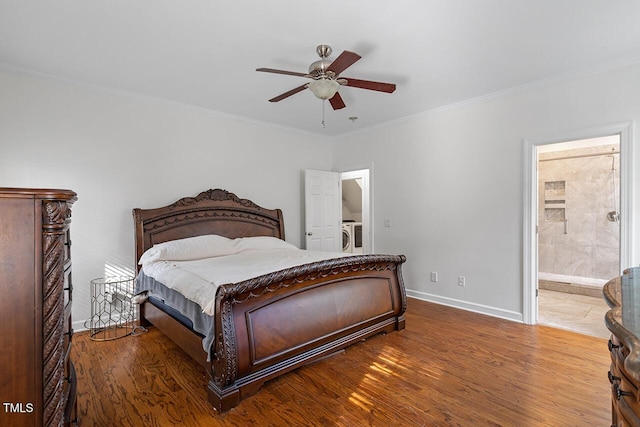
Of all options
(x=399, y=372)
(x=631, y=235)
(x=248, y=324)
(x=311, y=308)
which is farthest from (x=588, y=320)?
(x=248, y=324)

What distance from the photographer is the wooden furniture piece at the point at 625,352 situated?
70 cm

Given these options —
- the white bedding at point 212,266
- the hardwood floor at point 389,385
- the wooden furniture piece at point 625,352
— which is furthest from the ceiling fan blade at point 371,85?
the hardwood floor at point 389,385

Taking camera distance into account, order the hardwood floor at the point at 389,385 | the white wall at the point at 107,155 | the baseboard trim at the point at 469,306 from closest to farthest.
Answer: the hardwood floor at the point at 389,385
the white wall at the point at 107,155
the baseboard trim at the point at 469,306

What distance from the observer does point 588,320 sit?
138 inches

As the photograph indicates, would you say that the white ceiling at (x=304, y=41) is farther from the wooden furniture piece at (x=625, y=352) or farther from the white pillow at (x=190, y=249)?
the wooden furniture piece at (x=625, y=352)

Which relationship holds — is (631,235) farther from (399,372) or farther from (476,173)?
(399,372)

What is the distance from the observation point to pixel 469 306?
12.5ft

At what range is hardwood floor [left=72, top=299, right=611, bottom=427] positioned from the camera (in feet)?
6.12

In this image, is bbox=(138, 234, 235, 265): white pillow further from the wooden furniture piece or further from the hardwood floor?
the wooden furniture piece

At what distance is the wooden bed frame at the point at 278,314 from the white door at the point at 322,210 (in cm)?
190

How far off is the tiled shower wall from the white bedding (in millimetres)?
4147

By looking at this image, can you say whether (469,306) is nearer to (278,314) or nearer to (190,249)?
(278,314)

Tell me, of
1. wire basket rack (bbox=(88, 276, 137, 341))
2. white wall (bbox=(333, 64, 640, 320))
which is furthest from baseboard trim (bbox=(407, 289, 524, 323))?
wire basket rack (bbox=(88, 276, 137, 341))

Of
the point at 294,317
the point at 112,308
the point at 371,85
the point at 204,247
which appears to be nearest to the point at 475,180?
the point at 371,85
